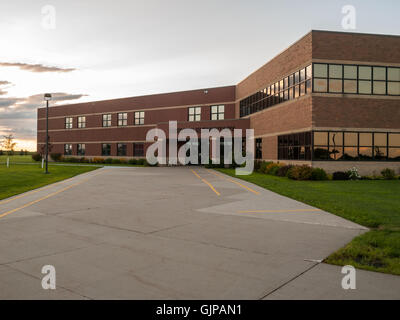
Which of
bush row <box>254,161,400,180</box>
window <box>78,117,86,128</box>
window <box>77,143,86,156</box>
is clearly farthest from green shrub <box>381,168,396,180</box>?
window <box>78,117,86,128</box>

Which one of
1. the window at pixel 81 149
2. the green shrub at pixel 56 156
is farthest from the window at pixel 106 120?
the green shrub at pixel 56 156

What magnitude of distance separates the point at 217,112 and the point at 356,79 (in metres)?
22.6

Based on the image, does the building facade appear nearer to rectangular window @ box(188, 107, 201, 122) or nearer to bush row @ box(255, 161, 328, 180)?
bush row @ box(255, 161, 328, 180)

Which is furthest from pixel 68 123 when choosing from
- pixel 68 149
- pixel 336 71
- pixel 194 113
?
pixel 336 71

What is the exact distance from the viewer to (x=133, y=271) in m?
5.21

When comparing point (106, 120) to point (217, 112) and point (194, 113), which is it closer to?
point (194, 113)

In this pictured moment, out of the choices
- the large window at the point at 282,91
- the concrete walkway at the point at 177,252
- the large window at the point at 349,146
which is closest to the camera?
the concrete walkway at the point at 177,252

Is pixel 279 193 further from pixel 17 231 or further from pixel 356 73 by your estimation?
pixel 356 73

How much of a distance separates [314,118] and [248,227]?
1826 centimetres

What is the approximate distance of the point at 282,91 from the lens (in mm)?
30000

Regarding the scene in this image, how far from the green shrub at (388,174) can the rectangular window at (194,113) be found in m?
26.9

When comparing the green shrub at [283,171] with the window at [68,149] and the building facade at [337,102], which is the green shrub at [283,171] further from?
the window at [68,149]

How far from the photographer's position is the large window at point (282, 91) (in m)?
26.0

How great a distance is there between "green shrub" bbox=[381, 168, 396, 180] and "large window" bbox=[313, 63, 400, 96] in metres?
5.81
